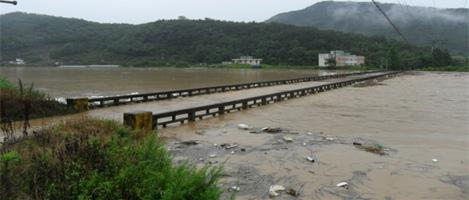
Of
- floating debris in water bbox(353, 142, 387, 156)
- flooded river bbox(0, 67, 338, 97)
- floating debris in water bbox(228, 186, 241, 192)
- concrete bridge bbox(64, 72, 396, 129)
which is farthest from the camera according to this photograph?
flooded river bbox(0, 67, 338, 97)

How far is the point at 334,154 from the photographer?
10961mm

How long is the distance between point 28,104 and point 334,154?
8.70 meters

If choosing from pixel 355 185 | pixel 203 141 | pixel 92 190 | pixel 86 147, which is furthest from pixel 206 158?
pixel 92 190

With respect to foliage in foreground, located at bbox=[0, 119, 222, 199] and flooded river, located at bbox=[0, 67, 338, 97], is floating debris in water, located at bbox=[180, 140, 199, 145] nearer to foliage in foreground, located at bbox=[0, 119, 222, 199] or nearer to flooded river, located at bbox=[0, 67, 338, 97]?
foliage in foreground, located at bbox=[0, 119, 222, 199]

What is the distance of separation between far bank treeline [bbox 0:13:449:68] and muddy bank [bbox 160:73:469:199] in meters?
121

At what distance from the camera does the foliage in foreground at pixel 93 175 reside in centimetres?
485

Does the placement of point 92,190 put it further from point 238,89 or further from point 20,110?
point 238,89

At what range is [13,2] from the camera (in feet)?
17.0

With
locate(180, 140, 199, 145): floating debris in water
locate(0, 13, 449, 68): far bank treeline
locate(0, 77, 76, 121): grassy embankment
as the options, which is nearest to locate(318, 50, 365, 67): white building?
locate(0, 13, 449, 68): far bank treeline

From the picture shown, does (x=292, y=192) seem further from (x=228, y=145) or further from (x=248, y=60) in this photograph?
(x=248, y=60)

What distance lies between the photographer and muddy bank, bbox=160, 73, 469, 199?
8.13m

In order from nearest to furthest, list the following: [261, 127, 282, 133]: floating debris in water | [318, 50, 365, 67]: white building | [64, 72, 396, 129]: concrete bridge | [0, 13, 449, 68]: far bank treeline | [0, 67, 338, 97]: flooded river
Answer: [64, 72, 396, 129]: concrete bridge < [261, 127, 282, 133]: floating debris in water < [0, 67, 338, 97]: flooded river < [318, 50, 365, 67]: white building < [0, 13, 449, 68]: far bank treeline

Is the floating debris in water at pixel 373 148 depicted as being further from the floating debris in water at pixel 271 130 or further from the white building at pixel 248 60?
the white building at pixel 248 60

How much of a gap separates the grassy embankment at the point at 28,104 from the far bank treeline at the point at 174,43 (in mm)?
119649
